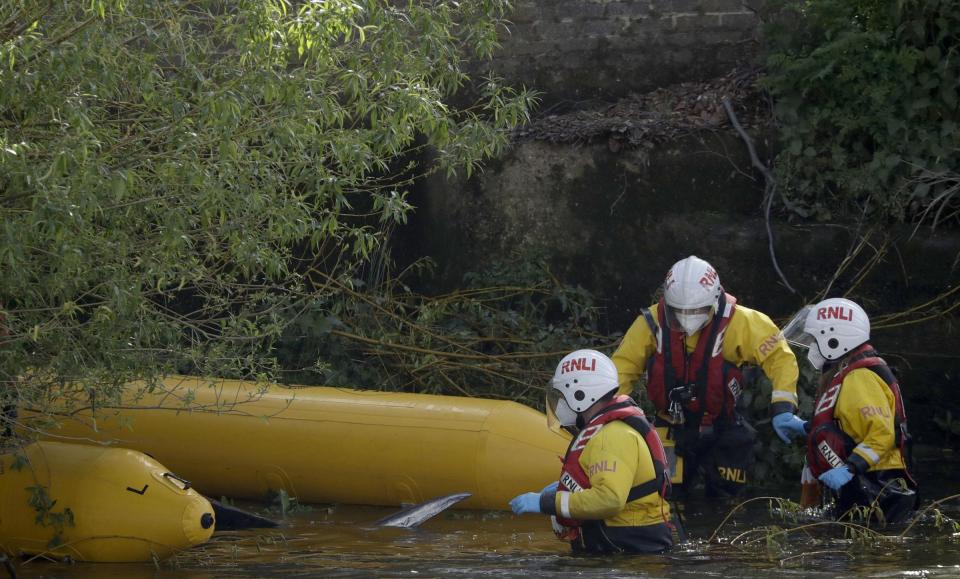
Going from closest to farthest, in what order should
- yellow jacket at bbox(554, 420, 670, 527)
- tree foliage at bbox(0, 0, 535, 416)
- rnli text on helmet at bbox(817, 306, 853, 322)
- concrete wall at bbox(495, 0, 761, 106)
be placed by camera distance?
tree foliage at bbox(0, 0, 535, 416)
yellow jacket at bbox(554, 420, 670, 527)
rnli text on helmet at bbox(817, 306, 853, 322)
concrete wall at bbox(495, 0, 761, 106)

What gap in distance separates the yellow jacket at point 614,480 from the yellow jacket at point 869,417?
1.42 metres

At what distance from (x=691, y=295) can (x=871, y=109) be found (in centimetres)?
348

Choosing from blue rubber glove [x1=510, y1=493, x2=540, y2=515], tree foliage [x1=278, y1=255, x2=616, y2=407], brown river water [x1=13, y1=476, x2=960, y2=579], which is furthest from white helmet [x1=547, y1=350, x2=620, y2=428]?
tree foliage [x1=278, y1=255, x2=616, y2=407]

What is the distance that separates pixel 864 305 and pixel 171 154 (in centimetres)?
581

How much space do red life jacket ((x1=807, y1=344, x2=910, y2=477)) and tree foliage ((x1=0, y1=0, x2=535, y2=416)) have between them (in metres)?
Result: 2.21

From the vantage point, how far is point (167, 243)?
17.2ft

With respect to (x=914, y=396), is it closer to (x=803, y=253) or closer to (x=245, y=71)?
(x=803, y=253)

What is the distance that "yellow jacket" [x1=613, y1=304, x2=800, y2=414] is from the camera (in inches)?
273

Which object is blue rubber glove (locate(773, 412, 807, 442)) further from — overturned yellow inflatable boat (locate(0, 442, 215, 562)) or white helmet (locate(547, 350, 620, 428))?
overturned yellow inflatable boat (locate(0, 442, 215, 562))

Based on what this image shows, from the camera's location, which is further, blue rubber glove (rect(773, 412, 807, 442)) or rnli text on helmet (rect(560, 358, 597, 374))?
blue rubber glove (rect(773, 412, 807, 442))

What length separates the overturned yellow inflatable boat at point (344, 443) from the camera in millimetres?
7250

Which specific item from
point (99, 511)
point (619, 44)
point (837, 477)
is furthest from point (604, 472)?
point (619, 44)

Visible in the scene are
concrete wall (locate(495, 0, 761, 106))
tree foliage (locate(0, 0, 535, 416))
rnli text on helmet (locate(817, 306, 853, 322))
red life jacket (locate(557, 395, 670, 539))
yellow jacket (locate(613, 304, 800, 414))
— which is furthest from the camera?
concrete wall (locate(495, 0, 761, 106))

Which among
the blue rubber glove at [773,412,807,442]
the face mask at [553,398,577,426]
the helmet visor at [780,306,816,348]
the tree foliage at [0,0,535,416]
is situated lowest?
the blue rubber glove at [773,412,807,442]
